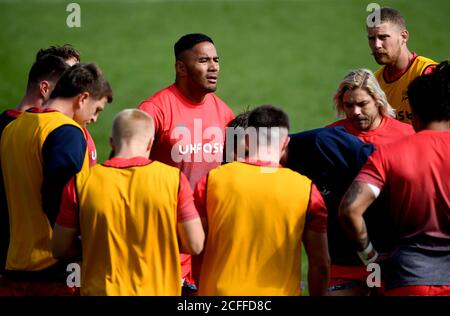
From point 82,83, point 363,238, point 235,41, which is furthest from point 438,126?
point 235,41

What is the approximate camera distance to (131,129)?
19.5 ft

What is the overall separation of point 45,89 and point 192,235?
1841 mm

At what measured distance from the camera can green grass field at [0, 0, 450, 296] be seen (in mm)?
20328

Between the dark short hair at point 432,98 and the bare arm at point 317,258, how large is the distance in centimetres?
99

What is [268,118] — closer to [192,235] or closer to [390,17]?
[192,235]

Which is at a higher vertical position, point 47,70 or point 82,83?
point 47,70

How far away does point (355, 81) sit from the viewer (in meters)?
7.61

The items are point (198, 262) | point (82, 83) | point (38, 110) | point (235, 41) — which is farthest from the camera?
point (235, 41)

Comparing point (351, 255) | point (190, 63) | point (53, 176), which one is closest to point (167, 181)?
point (53, 176)

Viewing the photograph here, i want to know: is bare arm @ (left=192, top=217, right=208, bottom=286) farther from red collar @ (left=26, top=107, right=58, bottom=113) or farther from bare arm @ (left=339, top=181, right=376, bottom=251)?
red collar @ (left=26, top=107, right=58, bottom=113)

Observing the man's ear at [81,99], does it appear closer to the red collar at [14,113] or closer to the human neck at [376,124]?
the red collar at [14,113]

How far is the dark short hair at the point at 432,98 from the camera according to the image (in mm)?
6176

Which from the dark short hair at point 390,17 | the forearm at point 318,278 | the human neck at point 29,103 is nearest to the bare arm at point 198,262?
the forearm at point 318,278

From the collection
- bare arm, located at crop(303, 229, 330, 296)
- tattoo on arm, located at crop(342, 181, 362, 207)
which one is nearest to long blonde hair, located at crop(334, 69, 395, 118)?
tattoo on arm, located at crop(342, 181, 362, 207)
